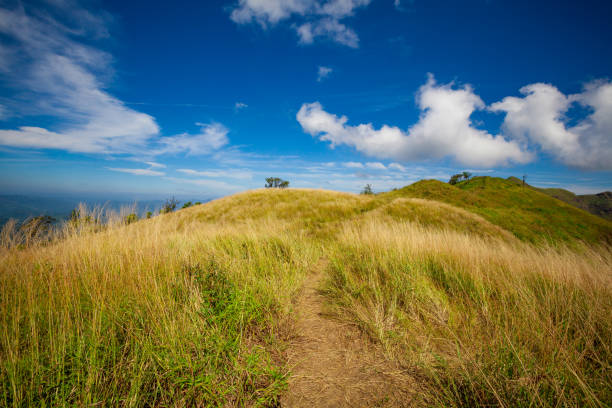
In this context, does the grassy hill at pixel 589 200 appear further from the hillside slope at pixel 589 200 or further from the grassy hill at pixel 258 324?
the grassy hill at pixel 258 324

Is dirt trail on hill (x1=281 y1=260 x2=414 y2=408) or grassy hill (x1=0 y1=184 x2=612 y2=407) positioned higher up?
grassy hill (x1=0 y1=184 x2=612 y2=407)

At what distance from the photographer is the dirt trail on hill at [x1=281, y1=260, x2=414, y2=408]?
67.8 inches

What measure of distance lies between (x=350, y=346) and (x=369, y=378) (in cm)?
41

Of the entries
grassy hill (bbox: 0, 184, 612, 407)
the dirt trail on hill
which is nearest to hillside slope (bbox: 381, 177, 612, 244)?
grassy hill (bbox: 0, 184, 612, 407)

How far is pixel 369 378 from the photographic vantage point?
6.23 ft

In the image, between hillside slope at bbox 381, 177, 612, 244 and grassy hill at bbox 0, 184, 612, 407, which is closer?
grassy hill at bbox 0, 184, 612, 407

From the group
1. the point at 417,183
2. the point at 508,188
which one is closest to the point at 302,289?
the point at 417,183

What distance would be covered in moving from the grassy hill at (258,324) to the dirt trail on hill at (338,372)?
0.06 meters

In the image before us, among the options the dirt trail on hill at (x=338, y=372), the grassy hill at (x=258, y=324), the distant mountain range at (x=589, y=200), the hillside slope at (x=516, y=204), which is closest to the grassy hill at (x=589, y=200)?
the distant mountain range at (x=589, y=200)

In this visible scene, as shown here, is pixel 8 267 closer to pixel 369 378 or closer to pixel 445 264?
pixel 369 378

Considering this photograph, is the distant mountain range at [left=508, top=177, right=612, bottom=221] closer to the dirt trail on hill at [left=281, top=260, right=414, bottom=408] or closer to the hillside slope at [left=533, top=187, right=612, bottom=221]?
the hillside slope at [left=533, top=187, right=612, bottom=221]

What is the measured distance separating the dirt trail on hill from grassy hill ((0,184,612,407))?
55 mm

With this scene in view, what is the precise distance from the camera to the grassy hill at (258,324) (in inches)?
61.8

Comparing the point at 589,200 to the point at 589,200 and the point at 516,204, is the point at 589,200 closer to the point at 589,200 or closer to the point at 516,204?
the point at 589,200
